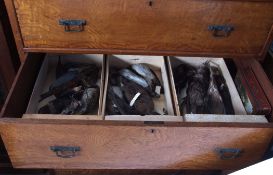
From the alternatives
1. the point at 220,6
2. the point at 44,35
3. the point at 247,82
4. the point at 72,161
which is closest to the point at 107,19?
the point at 44,35

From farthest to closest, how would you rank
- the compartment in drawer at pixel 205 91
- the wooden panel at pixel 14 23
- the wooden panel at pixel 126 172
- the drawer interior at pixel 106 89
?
the wooden panel at pixel 126 172 → the compartment in drawer at pixel 205 91 → the drawer interior at pixel 106 89 → the wooden panel at pixel 14 23

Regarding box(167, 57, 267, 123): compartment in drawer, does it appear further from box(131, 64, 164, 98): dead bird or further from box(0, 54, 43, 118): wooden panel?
box(0, 54, 43, 118): wooden panel

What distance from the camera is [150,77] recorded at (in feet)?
3.53

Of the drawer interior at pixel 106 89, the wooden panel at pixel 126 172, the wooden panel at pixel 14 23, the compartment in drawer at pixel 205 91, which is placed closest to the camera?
the wooden panel at pixel 14 23

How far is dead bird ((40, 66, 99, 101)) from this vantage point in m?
0.99

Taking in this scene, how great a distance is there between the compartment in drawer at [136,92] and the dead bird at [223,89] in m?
0.19

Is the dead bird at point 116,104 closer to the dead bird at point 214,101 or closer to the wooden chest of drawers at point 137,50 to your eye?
the wooden chest of drawers at point 137,50

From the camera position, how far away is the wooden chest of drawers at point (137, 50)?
29.5 inches

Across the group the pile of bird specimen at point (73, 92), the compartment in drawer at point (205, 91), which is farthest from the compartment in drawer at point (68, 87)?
the compartment in drawer at point (205, 91)

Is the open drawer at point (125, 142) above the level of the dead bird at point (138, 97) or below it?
below

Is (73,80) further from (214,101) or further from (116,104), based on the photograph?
(214,101)

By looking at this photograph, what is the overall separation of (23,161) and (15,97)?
0.19m

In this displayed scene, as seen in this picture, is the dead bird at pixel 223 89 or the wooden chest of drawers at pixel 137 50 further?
the dead bird at pixel 223 89

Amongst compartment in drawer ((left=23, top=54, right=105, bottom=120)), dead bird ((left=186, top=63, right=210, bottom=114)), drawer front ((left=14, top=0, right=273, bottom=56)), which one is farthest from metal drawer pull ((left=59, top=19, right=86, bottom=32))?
dead bird ((left=186, top=63, right=210, bottom=114))
